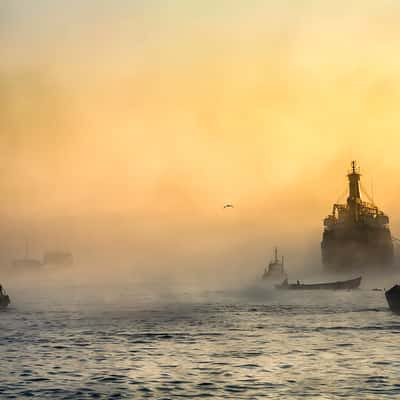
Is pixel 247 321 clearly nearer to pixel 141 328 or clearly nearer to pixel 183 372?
pixel 141 328

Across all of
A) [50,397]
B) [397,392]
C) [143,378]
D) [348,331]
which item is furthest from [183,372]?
[348,331]

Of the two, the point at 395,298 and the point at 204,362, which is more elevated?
the point at 395,298

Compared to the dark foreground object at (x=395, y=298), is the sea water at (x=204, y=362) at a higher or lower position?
lower

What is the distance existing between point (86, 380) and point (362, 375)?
16.8 m

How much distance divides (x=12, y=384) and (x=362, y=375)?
2117cm

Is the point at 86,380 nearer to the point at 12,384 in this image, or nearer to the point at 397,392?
the point at 12,384

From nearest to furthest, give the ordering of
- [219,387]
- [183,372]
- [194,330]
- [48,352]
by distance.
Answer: [219,387], [183,372], [48,352], [194,330]

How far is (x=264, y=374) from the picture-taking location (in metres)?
39.9

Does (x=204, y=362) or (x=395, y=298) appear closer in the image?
(x=204, y=362)

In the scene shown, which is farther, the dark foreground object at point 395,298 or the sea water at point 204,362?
the dark foreground object at point 395,298

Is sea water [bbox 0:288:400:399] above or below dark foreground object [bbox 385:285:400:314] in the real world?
below

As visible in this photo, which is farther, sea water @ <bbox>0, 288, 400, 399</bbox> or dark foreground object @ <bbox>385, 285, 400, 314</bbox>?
dark foreground object @ <bbox>385, 285, 400, 314</bbox>

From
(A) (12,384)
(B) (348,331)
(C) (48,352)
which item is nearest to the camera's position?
(A) (12,384)

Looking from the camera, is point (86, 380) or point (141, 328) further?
point (141, 328)
